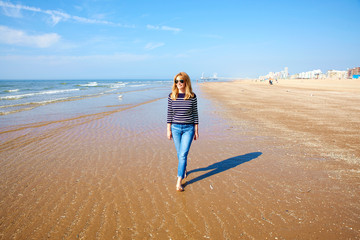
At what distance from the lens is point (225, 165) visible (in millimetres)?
4961

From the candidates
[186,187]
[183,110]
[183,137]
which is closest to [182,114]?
[183,110]

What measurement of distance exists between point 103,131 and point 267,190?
684 centimetres

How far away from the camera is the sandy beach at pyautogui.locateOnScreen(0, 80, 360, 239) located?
2844mm

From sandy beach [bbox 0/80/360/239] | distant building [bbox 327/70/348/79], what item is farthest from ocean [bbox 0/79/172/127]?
distant building [bbox 327/70/348/79]

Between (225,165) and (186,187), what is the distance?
1.45 m

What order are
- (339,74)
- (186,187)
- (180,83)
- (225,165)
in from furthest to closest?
(339,74) < (225,165) < (186,187) < (180,83)

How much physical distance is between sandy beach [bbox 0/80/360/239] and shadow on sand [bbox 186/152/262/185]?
0.08 feet

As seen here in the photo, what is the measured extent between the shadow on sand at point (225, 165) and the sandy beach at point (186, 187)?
24 mm

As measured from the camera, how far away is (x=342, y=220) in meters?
2.91

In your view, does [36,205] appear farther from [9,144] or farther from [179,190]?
[9,144]

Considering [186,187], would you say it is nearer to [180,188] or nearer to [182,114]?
[180,188]

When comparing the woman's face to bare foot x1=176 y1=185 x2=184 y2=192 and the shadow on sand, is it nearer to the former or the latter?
bare foot x1=176 y1=185 x2=184 y2=192

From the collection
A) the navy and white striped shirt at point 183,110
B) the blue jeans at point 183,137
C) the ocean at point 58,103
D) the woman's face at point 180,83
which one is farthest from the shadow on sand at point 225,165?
the ocean at point 58,103

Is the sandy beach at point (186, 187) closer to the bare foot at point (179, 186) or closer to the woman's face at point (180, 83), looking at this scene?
the bare foot at point (179, 186)
